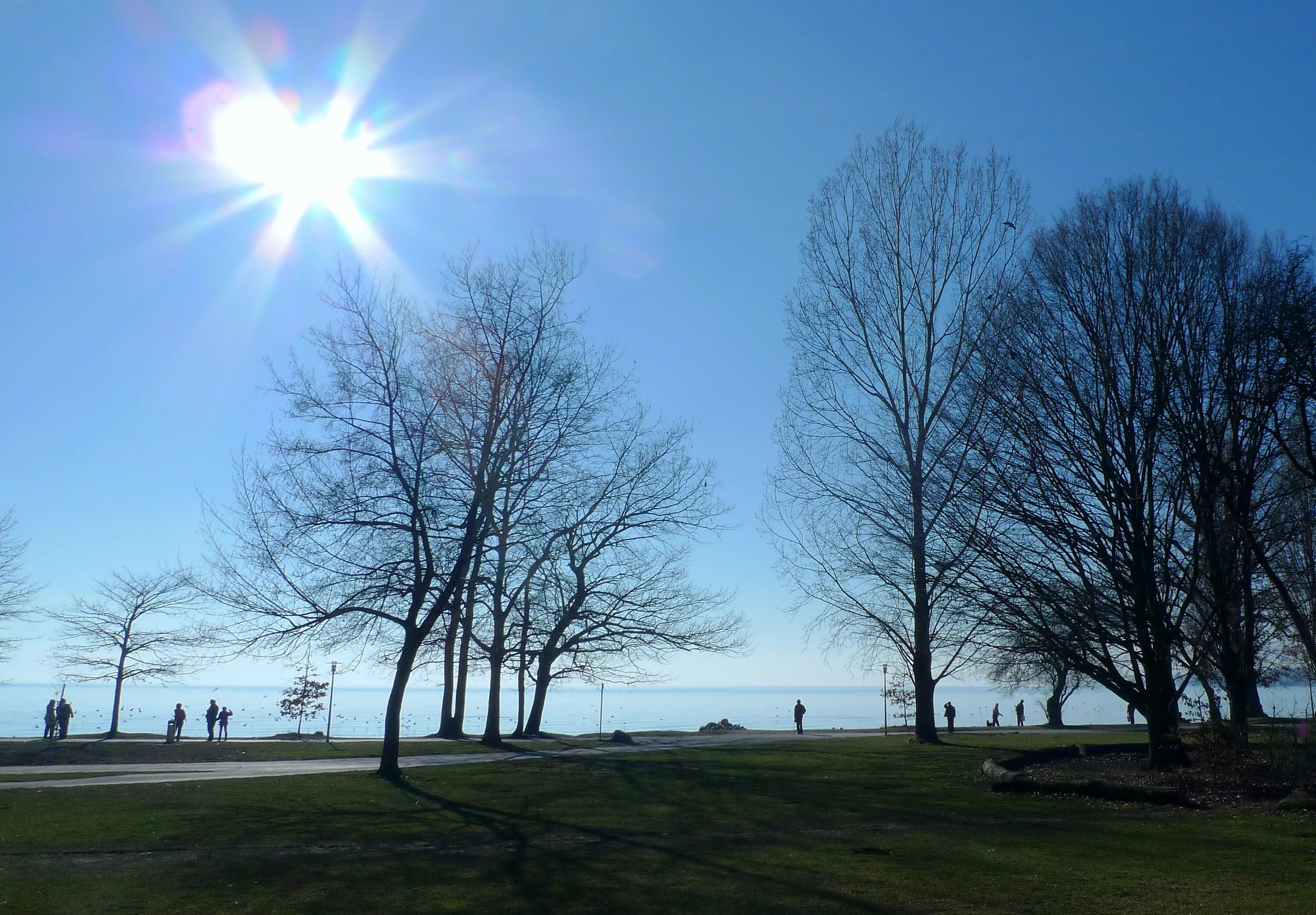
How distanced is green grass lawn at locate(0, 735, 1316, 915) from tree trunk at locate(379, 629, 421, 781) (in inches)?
38.7

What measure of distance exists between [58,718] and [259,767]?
15440 mm

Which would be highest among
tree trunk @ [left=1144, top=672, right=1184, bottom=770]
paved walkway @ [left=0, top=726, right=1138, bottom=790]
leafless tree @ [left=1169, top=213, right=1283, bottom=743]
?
leafless tree @ [left=1169, top=213, right=1283, bottom=743]

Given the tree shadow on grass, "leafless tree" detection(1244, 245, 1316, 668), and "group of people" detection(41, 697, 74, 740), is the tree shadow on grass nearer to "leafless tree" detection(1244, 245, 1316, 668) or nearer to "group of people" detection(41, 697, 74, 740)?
"leafless tree" detection(1244, 245, 1316, 668)

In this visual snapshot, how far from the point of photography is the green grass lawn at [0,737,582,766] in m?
25.9

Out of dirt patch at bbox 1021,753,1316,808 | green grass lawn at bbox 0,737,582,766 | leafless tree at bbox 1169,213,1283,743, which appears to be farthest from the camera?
green grass lawn at bbox 0,737,582,766

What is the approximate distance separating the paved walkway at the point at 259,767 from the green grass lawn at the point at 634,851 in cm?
219

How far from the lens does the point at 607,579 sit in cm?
3030

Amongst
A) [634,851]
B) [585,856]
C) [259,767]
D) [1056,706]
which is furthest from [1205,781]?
[1056,706]

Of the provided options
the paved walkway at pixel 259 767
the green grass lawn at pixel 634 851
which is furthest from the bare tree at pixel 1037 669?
the paved walkway at pixel 259 767

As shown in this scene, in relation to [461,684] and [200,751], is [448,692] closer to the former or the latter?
[461,684]

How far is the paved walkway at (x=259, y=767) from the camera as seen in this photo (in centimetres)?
1964

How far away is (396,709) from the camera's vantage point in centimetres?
2055

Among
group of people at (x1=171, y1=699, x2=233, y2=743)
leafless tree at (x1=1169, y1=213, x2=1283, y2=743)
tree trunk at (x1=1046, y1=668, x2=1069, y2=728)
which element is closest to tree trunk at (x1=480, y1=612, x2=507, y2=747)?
group of people at (x1=171, y1=699, x2=233, y2=743)

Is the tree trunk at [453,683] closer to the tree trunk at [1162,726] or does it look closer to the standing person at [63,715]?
the standing person at [63,715]
